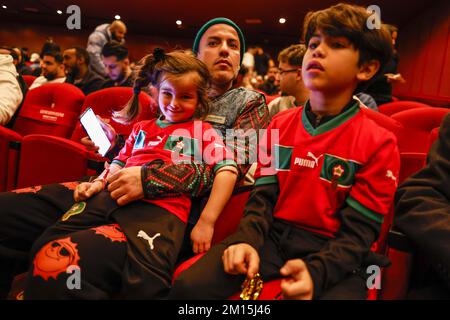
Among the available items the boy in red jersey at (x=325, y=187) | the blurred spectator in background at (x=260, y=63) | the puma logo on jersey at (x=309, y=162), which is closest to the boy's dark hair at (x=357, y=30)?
the boy in red jersey at (x=325, y=187)

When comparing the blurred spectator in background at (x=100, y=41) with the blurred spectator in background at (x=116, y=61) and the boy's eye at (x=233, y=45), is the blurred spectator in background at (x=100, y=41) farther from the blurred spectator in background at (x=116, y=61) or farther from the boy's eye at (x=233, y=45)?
the boy's eye at (x=233, y=45)

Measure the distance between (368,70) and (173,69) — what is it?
1.93 ft

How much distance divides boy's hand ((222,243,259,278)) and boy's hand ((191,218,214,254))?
17cm

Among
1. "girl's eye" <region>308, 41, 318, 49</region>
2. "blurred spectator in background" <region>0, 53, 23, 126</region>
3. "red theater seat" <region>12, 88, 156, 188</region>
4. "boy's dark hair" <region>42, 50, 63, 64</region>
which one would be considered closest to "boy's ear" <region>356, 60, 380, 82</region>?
"girl's eye" <region>308, 41, 318, 49</region>

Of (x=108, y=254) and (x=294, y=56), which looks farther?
(x=294, y=56)

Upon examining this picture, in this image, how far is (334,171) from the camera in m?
0.88

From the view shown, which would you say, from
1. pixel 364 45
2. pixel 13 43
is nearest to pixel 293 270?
pixel 364 45

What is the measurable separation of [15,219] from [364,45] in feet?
3.61

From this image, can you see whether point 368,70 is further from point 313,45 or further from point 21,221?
point 21,221

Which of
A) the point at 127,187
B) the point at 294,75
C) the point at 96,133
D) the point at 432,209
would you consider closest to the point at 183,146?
the point at 127,187

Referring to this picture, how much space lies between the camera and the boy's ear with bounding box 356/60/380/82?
0.92 metres

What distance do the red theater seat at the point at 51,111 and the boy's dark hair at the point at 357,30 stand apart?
1.70 metres

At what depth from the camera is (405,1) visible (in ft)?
23.1

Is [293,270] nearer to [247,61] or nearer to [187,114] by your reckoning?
[187,114]
